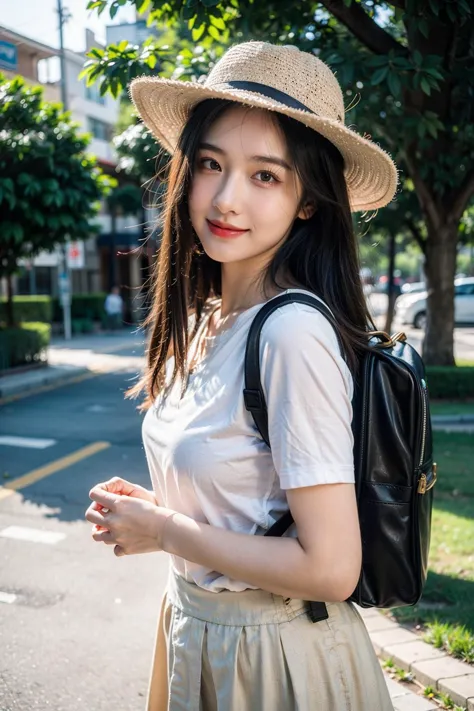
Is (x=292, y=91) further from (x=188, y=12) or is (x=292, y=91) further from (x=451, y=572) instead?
(x=451, y=572)

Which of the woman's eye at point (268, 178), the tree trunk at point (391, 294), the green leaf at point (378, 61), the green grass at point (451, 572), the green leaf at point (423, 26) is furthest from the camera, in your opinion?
the tree trunk at point (391, 294)

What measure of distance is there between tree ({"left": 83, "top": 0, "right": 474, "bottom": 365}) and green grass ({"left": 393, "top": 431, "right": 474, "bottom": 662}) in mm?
2348

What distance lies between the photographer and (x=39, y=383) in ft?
40.4

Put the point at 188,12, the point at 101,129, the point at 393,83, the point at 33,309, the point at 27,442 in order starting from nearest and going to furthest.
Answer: the point at 188,12, the point at 393,83, the point at 27,442, the point at 33,309, the point at 101,129

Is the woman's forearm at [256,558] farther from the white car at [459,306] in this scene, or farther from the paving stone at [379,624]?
the white car at [459,306]

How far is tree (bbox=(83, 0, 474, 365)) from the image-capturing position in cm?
388

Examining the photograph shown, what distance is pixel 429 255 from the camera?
964 centimetres

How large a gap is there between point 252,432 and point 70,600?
10.2 feet

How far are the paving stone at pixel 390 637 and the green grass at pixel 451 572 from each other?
Result: 85mm

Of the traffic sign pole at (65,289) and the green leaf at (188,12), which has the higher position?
the green leaf at (188,12)

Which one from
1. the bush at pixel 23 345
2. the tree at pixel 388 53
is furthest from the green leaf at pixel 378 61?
the bush at pixel 23 345

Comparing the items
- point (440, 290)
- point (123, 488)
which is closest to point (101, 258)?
point (440, 290)

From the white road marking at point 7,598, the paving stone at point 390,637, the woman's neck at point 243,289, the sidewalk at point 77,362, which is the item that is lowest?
the sidewalk at point 77,362

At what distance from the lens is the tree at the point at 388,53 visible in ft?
12.7
